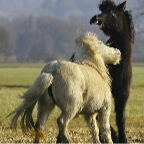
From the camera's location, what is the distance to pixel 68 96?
6992 millimetres

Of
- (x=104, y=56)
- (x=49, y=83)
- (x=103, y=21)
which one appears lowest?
(x=49, y=83)

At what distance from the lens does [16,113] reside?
716 centimetres

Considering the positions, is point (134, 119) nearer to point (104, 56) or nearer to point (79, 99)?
point (104, 56)

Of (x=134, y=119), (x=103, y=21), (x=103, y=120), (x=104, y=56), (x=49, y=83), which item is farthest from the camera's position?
(x=134, y=119)

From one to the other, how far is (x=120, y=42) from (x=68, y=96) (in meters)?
2.73

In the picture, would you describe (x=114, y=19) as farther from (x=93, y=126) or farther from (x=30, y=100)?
(x=30, y=100)

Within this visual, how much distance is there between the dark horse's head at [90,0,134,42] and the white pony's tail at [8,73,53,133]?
2524 millimetres

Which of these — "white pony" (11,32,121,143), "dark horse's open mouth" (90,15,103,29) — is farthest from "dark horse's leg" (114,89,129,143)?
"dark horse's open mouth" (90,15,103,29)

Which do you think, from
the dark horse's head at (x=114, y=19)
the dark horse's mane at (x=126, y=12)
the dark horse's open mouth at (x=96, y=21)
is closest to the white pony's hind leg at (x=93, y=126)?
the dark horse's open mouth at (x=96, y=21)

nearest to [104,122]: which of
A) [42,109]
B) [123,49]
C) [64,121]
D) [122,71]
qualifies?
[64,121]

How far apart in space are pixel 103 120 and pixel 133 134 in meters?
3.56

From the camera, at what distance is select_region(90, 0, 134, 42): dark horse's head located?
935cm

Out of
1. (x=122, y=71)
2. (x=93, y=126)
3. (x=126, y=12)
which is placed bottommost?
(x=93, y=126)

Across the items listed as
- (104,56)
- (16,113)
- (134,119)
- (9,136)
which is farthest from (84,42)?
(134,119)
